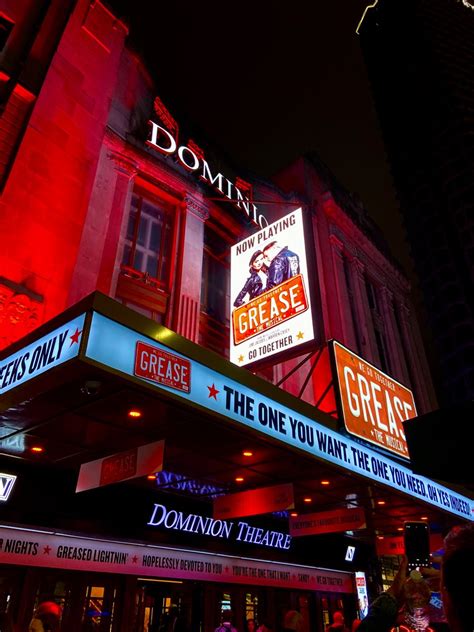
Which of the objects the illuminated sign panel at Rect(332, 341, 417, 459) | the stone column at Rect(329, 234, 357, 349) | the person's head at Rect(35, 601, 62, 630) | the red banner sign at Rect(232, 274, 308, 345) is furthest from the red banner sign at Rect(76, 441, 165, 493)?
the stone column at Rect(329, 234, 357, 349)

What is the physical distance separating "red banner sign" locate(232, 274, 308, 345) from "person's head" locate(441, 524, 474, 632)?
9701 millimetres

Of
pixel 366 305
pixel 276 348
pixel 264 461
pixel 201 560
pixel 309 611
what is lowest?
pixel 309 611

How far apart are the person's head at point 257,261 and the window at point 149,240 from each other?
2.79 metres

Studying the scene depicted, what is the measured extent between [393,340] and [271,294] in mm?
15823

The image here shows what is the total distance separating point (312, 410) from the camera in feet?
30.6

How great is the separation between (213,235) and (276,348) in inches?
289

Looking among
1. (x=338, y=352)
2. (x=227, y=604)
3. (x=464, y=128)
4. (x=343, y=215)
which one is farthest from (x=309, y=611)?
(x=464, y=128)

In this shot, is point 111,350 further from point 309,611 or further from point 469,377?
point 469,377

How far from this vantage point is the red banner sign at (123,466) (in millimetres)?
7344

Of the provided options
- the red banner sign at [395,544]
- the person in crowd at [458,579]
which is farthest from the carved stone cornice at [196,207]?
the person in crowd at [458,579]

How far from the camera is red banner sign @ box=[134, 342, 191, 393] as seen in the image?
6.03m

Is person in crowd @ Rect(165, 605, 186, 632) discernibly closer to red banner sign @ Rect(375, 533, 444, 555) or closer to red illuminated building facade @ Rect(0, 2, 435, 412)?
red illuminated building facade @ Rect(0, 2, 435, 412)

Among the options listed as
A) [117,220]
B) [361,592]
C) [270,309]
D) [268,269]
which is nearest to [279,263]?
[268,269]

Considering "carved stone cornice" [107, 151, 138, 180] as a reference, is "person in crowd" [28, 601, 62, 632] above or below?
below
